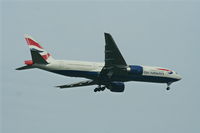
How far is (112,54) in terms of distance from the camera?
7731cm

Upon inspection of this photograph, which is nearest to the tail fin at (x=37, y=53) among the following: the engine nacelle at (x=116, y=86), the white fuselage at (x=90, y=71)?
the white fuselage at (x=90, y=71)

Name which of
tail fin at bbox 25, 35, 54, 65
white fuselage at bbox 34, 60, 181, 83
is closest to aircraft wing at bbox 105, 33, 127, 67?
white fuselage at bbox 34, 60, 181, 83

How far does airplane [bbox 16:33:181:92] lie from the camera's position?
256 ft

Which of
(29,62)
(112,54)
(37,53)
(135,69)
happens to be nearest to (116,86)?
(135,69)

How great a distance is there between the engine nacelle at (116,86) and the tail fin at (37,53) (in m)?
10.8

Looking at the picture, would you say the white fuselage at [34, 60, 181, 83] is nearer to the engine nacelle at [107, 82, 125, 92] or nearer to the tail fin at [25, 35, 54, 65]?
the tail fin at [25, 35, 54, 65]

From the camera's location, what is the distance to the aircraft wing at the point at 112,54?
246 feet

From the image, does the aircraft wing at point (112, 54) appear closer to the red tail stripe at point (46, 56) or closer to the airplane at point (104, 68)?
the airplane at point (104, 68)

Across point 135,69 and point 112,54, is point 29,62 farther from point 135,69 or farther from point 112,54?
point 135,69

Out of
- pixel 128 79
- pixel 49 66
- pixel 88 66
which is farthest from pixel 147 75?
pixel 49 66

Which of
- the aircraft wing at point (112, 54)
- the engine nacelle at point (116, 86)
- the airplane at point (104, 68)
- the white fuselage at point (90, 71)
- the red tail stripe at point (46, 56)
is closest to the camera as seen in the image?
the aircraft wing at point (112, 54)

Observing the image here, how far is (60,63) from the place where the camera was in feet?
261

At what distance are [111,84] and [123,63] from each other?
7647 mm

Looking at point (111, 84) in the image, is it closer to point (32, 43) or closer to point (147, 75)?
point (147, 75)
